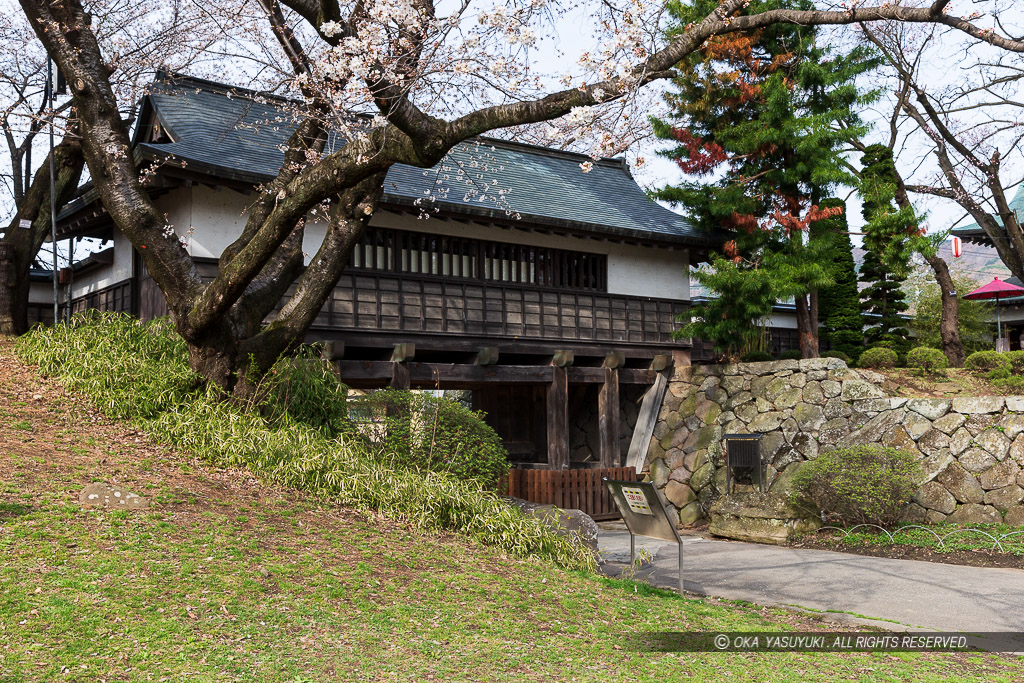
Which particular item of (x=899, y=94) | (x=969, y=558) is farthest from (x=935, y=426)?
(x=899, y=94)

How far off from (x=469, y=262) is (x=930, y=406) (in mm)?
8214

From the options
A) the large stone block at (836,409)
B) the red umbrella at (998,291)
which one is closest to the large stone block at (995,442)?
the large stone block at (836,409)

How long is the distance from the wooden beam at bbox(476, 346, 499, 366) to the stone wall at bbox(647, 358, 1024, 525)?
4953 millimetres

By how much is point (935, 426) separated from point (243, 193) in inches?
455

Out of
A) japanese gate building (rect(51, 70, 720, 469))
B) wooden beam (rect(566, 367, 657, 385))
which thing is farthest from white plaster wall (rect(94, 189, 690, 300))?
wooden beam (rect(566, 367, 657, 385))

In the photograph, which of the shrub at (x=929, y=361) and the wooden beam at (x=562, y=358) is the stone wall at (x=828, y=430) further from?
the wooden beam at (x=562, y=358)

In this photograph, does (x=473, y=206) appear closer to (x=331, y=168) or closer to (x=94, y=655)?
(x=331, y=168)

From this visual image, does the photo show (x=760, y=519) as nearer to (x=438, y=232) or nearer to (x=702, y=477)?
(x=702, y=477)

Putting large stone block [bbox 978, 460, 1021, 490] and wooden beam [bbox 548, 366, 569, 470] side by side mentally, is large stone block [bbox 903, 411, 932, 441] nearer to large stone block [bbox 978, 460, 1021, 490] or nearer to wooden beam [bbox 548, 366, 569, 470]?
large stone block [bbox 978, 460, 1021, 490]

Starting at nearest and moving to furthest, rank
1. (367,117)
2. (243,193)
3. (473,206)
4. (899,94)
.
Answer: (243,193) < (473,206) < (367,117) < (899,94)

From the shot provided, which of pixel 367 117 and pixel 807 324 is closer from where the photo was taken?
pixel 367 117

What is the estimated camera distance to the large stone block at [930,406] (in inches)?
527

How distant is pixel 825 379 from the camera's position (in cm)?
1550

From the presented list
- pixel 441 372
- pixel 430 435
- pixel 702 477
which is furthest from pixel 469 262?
pixel 702 477
